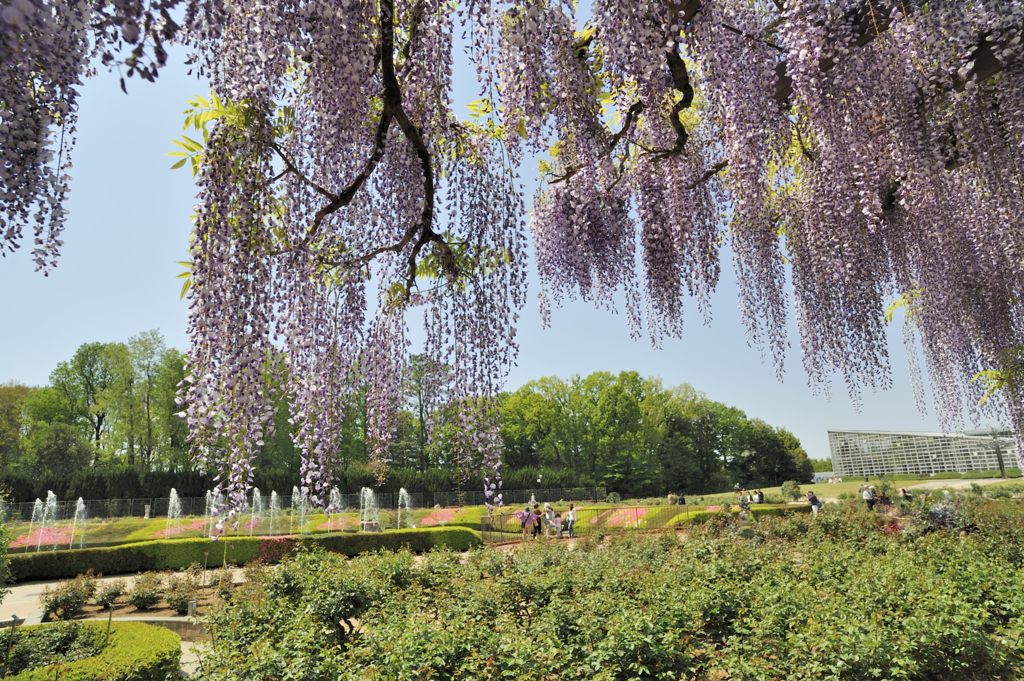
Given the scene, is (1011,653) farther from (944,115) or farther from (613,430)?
(613,430)

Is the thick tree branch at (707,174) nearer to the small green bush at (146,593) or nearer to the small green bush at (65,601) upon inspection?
the small green bush at (146,593)

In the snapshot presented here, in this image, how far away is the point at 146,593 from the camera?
11.0 metres

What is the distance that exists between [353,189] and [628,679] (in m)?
3.52

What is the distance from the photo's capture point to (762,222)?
689 cm

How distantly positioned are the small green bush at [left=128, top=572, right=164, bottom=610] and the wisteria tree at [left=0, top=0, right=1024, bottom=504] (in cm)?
900

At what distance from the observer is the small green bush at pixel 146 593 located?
11.0 meters

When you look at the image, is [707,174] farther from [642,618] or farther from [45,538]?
[45,538]

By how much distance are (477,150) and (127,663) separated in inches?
191

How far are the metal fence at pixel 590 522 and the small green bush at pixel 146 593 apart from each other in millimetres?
9770

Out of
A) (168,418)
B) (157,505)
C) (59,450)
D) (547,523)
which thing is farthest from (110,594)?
(59,450)

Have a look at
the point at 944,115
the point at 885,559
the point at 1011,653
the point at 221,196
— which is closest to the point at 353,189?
the point at 221,196

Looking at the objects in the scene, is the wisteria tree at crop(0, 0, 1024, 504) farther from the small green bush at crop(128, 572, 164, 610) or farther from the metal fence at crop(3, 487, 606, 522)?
the metal fence at crop(3, 487, 606, 522)

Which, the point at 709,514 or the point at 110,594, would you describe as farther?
the point at 709,514

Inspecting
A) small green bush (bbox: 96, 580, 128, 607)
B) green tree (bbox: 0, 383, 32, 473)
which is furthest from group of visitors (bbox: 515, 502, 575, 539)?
green tree (bbox: 0, 383, 32, 473)
